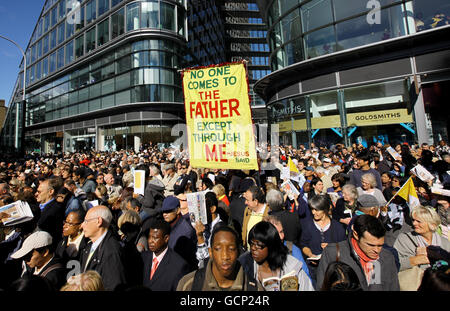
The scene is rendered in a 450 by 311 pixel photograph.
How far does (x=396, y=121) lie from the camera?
13727 mm

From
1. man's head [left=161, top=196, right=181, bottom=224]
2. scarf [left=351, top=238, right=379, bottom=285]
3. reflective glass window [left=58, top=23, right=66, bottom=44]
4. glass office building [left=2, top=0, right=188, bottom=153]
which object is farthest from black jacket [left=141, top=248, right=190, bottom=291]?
reflective glass window [left=58, top=23, right=66, bottom=44]

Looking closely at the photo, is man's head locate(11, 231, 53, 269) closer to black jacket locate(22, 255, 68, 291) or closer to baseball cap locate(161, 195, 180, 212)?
black jacket locate(22, 255, 68, 291)

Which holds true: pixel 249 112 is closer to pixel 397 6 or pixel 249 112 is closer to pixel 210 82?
pixel 210 82

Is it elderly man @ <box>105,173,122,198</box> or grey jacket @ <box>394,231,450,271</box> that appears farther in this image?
elderly man @ <box>105,173,122,198</box>

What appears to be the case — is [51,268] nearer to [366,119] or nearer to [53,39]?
[366,119]

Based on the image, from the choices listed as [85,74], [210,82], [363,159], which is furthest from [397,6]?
[85,74]

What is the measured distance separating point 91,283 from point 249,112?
3420mm

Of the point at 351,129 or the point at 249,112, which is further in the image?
A: the point at 351,129

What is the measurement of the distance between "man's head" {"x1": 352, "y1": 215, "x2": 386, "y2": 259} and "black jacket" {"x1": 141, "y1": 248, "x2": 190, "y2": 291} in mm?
1829

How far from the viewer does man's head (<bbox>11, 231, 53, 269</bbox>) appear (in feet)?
7.70

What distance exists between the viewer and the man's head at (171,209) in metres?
3.48

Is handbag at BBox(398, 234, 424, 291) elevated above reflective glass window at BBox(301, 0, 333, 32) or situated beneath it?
situated beneath

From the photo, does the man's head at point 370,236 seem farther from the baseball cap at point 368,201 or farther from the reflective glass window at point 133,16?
the reflective glass window at point 133,16

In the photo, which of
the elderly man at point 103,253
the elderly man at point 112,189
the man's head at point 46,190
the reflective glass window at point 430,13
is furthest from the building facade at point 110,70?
the reflective glass window at point 430,13
